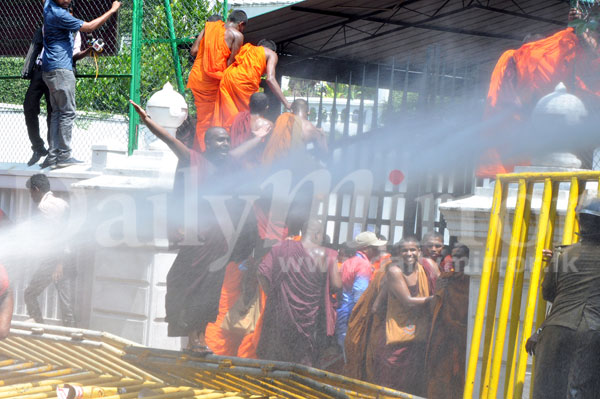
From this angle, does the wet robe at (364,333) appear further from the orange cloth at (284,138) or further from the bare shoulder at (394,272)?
the orange cloth at (284,138)

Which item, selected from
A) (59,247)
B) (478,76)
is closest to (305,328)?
(59,247)

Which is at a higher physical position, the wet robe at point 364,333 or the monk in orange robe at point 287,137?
the monk in orange robe at point 287,137

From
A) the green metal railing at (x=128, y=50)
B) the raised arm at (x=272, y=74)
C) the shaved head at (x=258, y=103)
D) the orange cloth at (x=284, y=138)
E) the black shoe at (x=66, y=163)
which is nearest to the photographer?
the orange cloth at (x=284, y=138)

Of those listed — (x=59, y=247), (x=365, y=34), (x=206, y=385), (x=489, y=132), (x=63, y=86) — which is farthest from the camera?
(x=365, y=34)

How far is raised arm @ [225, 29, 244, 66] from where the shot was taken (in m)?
8.20

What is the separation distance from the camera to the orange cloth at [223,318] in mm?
6480

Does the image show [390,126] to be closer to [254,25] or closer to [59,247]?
[254,25]

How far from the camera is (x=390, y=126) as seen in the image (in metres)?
8.68

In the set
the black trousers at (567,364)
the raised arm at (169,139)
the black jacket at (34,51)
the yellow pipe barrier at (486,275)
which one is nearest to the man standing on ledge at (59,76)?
the black jacket at (34,51)

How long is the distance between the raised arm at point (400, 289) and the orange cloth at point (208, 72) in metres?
2.91

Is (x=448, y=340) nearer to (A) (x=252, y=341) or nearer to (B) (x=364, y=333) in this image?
(B) (x=364, y=333)

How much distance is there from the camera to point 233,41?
823 centimetres

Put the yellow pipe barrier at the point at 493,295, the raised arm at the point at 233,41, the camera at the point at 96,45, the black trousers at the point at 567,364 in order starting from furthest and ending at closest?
1. the camera at the point at 96,45
2. the raised arm at the point at 233,41
3. the yellow pipe barrier at the point at 493,295
4. the black trousers at the point at 567,364

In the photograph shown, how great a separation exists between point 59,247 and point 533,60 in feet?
14.3
